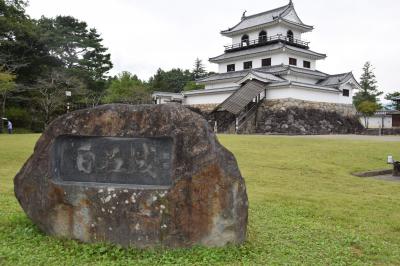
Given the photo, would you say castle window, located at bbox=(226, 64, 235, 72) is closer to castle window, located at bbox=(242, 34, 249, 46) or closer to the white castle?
the white castle

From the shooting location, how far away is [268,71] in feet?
115

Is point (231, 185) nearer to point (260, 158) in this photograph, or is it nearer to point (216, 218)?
point (216, 218)

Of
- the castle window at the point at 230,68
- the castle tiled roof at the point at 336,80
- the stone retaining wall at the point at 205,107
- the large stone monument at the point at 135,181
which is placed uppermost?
the castle window at the point at 230,68

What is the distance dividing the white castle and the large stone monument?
2610 centimetres

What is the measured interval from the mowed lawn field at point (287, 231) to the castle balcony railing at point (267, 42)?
26.8 meters

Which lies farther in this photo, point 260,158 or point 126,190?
point 260,158

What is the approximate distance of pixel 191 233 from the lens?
405cm

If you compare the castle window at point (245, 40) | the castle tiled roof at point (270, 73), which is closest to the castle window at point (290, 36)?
the castle tiled roof at point (270, 73)

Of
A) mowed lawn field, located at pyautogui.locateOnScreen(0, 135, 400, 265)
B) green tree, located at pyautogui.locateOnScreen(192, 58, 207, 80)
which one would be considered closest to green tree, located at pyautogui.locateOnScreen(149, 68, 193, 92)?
green tree, located at pyautogui.locateOnScreen(192, 58, 207, 80)

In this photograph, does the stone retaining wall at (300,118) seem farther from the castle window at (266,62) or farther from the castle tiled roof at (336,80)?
the castle window at (266,62)

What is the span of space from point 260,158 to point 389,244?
9239mm

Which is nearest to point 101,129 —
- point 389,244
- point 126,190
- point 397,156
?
point 126,190

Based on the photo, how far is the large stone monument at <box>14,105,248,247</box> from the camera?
4.04 meters

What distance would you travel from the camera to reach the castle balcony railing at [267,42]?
3623cm
